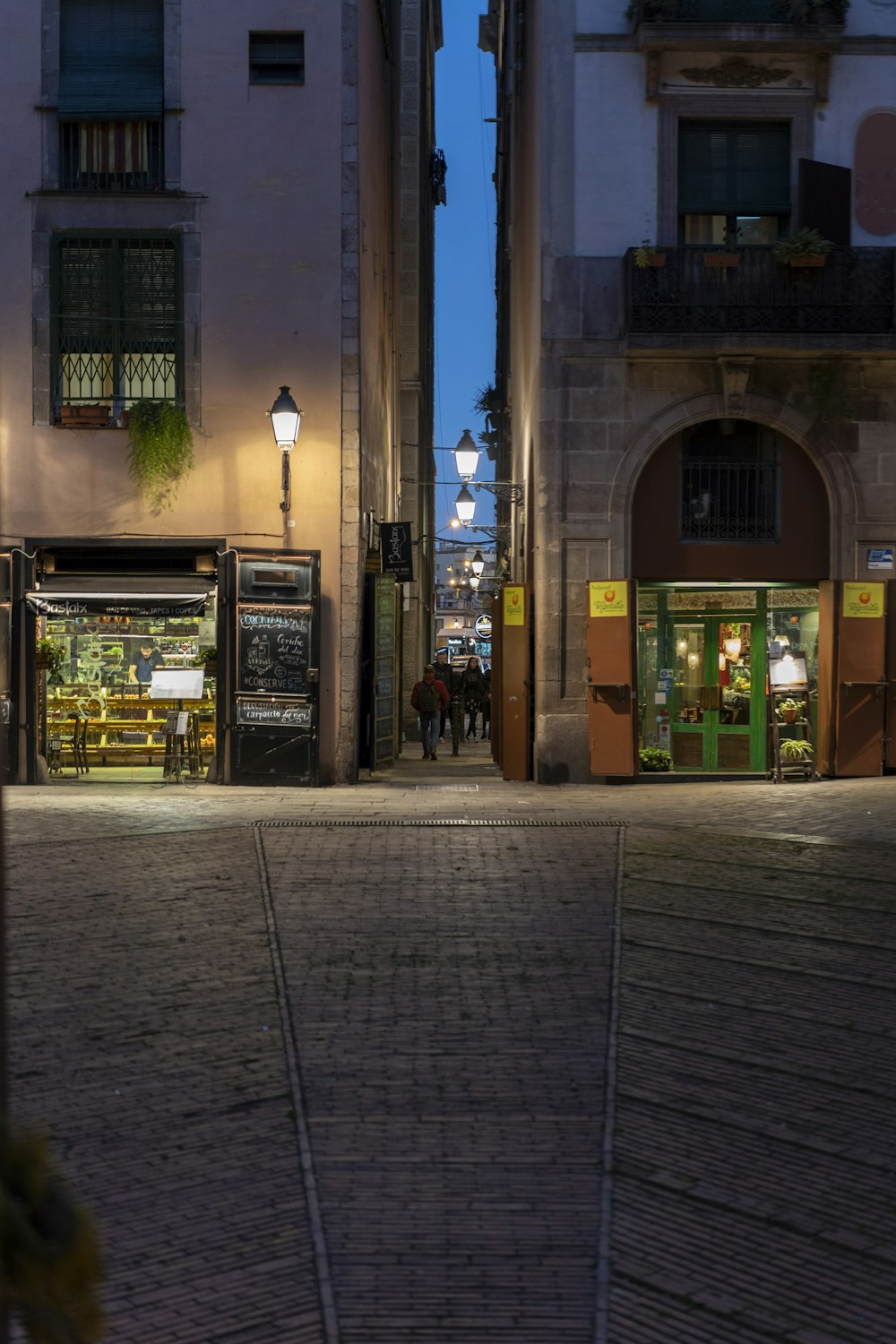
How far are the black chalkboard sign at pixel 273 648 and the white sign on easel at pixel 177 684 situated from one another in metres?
0.90

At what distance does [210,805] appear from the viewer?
54.4 feet

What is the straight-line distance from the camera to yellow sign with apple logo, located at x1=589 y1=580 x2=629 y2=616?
64.5ft

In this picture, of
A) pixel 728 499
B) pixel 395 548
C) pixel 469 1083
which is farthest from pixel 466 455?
pixel 469 1083

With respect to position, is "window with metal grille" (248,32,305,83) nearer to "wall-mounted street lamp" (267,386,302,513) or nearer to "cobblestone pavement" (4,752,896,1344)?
"wall-mounted street lamp" (267,386,302,513)

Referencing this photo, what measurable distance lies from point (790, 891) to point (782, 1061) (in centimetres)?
398

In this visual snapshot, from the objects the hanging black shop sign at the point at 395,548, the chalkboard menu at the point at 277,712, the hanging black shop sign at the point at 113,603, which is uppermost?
the hanging black shop sign at the point at 395,548

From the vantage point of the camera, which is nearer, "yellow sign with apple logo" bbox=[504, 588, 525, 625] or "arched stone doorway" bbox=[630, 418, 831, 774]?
"arched stone doorway" bbox=[630, 418, 831, 774]

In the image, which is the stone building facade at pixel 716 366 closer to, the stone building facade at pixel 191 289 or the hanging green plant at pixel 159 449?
the stone building facade at pixel 191 289

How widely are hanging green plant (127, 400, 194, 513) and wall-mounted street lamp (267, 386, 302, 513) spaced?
111 cm

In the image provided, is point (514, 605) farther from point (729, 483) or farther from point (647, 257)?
point (647, 257)

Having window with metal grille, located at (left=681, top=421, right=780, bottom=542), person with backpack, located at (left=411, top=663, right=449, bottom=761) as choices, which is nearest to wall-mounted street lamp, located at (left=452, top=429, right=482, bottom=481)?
person with backpack, located at (left=411, top=663, right=449, bottom=761)

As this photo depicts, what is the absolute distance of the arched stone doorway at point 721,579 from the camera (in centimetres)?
2056

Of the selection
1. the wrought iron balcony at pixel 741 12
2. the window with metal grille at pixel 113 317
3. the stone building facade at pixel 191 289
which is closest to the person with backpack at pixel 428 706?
the stone building facade at pixel 191 289

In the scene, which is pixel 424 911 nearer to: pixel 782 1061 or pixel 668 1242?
pixel 782 1061
